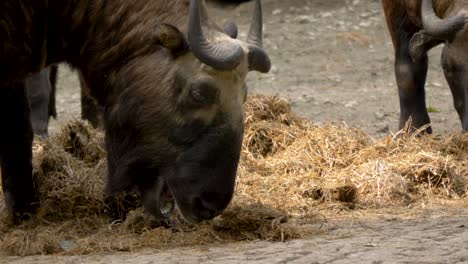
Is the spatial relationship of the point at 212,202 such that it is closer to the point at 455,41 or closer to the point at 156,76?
the point at 156,76

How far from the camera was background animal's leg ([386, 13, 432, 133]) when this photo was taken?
10211mm

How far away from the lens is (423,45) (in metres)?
10.1

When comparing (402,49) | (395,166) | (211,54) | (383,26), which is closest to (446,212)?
(395,166)

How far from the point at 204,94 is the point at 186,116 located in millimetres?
151

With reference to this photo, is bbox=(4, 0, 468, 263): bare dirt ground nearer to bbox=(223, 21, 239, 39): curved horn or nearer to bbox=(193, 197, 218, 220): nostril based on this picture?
bbox=(193, 197, 218, 220): nostril

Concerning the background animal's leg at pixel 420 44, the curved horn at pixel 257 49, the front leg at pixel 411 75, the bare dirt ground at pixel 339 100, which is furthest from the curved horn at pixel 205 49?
the front leg at pixel 411 75

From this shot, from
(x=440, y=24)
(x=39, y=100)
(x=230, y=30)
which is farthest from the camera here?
(x=39, y=100)

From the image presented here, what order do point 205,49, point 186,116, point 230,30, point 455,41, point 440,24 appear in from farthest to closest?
point 455,41 < point 440,24 < point 230,30 < point 186,116 < point 205,49

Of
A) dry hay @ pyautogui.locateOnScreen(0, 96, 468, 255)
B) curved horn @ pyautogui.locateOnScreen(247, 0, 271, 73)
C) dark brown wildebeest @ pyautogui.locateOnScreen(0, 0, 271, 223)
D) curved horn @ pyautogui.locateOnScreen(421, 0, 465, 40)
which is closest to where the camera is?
dark brown wildebeest @ pyautogui.locateOnScreen(0, 0, 271, 223)

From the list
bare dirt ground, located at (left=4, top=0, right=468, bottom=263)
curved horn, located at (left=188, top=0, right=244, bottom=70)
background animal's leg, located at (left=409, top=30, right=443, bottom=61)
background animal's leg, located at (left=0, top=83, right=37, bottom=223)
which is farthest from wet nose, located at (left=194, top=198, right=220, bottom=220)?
background animal's leg, located at (left=409, top=30, right=443, bottom=61)

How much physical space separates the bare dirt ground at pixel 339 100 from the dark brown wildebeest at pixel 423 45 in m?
0.98

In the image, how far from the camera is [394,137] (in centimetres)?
909

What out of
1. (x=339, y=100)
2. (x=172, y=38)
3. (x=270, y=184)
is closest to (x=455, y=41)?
(x=270, y=184)

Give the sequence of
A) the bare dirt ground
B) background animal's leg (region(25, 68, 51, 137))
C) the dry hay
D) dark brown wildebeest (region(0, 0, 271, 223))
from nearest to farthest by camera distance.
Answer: the bare dirt ground
dark brown wildebeest (region(0, 0, 271, 223))
the dry hay
background animal's leg (region(25, 68, 51, 137))
